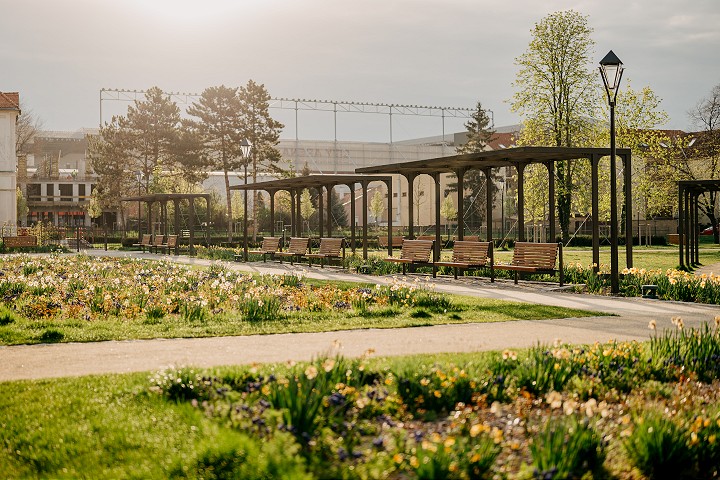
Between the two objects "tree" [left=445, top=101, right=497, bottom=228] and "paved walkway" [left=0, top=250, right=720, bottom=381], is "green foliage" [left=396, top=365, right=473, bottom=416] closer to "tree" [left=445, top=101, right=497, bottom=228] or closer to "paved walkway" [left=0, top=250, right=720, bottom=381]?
"paved walkway" [left=0, top=250, right=720, bottom=381]

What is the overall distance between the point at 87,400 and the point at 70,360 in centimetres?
211

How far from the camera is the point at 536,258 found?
1673 centimetres

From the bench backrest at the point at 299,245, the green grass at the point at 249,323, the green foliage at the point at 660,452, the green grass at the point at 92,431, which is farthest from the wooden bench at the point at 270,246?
the green foliage at the point at 660,452

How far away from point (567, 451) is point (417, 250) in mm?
15770

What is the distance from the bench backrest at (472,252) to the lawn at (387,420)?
35.9 ft

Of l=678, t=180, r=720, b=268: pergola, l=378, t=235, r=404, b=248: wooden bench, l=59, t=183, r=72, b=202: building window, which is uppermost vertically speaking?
l=59, t=183, r=72, b=202: building window

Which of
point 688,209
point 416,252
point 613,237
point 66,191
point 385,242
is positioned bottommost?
point 385,242

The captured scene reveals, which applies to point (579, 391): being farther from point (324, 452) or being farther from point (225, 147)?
point (225, 147)

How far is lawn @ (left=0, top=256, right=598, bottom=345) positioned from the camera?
33.4ft

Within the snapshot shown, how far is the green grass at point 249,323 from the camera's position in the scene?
973 centimetres

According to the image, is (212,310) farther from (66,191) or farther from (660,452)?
(66,191)

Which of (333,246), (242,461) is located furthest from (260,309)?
(333,246)

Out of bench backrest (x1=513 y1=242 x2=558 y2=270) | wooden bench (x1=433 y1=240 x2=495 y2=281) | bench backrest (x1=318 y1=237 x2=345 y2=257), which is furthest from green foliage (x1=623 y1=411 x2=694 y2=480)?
bench backrest (x1=318 y1=237 x2=345 y2=257)

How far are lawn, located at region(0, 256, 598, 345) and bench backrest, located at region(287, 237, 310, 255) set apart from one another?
10919 millimetres
